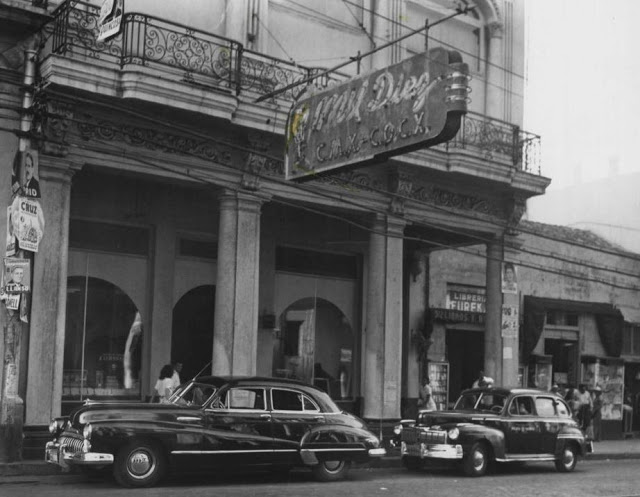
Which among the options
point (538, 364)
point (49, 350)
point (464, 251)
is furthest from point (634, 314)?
point (49, 350)

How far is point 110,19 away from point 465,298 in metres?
14.7

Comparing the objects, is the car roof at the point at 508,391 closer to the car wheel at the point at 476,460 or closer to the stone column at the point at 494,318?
the car wheel at the point at 476,460

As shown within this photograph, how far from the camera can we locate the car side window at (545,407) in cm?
1928

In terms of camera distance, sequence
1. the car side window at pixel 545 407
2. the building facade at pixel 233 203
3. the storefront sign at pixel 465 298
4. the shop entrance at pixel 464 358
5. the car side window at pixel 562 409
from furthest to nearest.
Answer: the shop entrance at pixel 464 358 < the storefront sign at pixel 465 298 < the car side window at pixel 562 409 < the car side window at pixel 545 407 < the building facade at pixel 233 203

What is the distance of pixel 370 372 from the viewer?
842 inches

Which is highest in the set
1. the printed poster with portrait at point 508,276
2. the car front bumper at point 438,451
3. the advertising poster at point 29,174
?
the advertising poster at point 29,174

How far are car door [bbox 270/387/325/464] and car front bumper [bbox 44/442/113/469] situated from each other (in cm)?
283

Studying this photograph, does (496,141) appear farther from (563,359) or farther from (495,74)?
(563,359)

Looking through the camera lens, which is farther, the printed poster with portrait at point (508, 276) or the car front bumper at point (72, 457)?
the printed poster with portrait at point (508, 276)

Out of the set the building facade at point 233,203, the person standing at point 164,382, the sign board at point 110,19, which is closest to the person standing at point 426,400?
the building facade at point 233,203

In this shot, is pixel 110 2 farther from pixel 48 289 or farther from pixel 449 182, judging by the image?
pixel 449 182

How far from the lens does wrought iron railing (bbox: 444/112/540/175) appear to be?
73.9 ft

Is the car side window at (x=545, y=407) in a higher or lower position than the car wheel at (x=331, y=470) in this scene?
higher

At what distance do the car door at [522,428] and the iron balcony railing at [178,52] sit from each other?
5.91 meters
